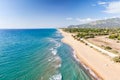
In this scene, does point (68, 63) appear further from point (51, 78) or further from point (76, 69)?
point (51, 78)

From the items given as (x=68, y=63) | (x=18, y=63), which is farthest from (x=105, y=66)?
(x=18, y=63)

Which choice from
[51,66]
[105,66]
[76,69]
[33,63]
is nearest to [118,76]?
[105,66]

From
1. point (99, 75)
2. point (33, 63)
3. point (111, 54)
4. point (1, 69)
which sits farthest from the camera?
point (111, 54)

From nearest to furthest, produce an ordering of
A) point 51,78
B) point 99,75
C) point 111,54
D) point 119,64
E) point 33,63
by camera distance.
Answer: point 51,78
point 99,75
point 119,64
point 33,63
point 111,54

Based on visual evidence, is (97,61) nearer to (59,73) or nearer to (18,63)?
(59,73)

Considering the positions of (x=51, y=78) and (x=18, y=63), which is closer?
(x=51, y=78)

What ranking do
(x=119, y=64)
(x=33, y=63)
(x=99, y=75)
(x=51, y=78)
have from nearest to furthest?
(x=51, y=78) → (x=99, y=75) → (x=119, y=64) → (x=33, y=63)

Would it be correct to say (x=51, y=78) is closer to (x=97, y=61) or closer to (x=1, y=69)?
(x=1, y=69)

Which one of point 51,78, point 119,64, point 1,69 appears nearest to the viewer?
point 51,78

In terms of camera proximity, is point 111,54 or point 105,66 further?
point 111,54
